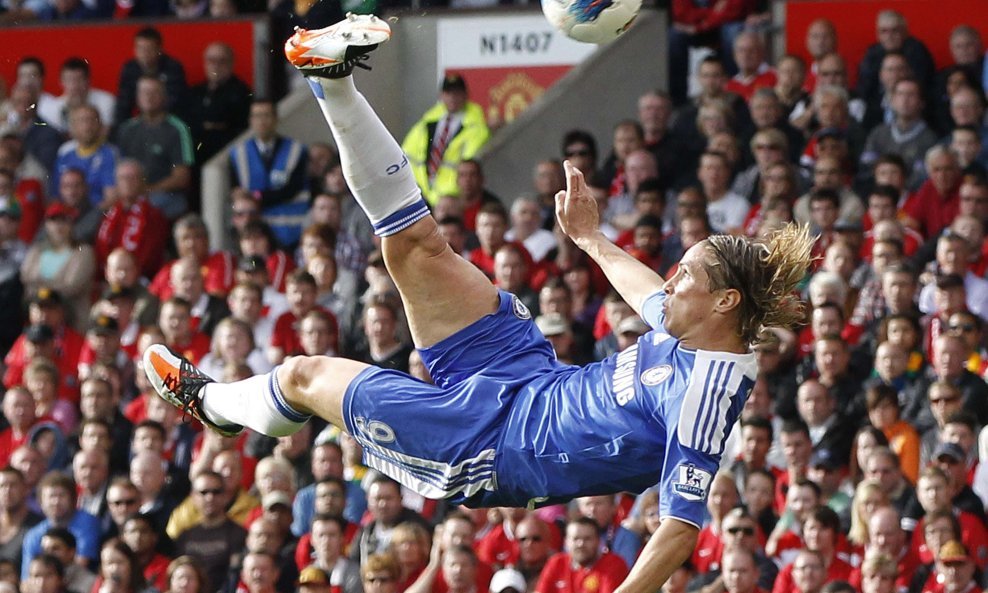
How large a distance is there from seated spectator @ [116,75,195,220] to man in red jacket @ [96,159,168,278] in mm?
256

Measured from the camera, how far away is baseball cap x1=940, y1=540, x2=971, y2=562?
974 centimetres

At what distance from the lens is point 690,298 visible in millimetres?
6934

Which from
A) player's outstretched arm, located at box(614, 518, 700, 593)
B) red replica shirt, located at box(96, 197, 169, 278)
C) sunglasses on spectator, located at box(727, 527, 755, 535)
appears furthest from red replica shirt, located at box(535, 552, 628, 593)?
red replica shirt, located at box(96, 197, 169, 278)

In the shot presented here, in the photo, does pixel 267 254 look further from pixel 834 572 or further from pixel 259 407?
pixel 259 407

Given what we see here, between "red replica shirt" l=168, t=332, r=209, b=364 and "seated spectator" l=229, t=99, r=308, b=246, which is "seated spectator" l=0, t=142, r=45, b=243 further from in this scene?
"red replica shirt" l=168, t=332, r=209, b=364

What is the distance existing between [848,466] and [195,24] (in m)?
6.89

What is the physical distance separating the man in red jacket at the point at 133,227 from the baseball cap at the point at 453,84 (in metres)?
2.19

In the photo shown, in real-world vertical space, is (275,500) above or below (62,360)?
above

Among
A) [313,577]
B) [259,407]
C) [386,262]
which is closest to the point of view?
[386,262]

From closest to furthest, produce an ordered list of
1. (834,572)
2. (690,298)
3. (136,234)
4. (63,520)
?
(690,298), (834,572), (63,520), (136,234)

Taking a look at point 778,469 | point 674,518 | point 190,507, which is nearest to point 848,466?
point 778,469

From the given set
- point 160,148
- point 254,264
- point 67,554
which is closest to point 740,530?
point 67,554

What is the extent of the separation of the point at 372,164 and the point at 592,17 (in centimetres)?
119

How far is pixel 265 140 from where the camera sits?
14492 millimetres
